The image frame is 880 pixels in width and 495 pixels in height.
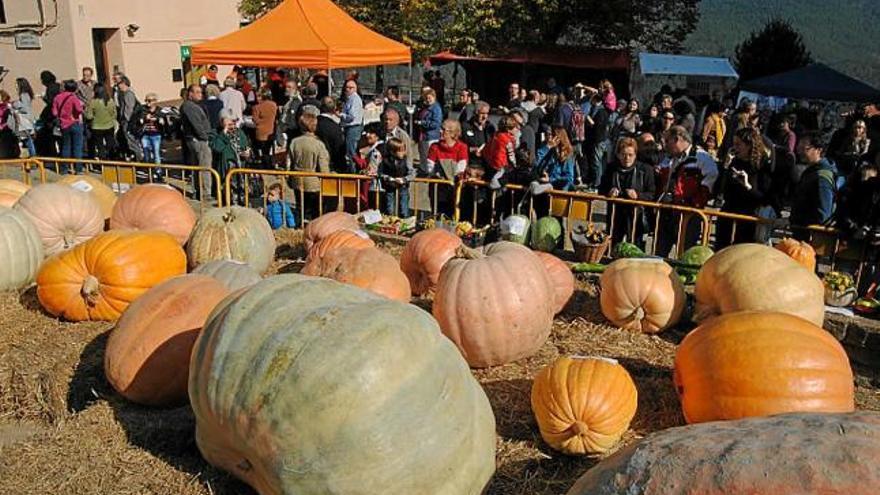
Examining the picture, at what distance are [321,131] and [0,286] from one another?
6442 mm

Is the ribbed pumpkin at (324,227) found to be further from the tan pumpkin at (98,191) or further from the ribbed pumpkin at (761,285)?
the ribbed pumpkin at (761,285)

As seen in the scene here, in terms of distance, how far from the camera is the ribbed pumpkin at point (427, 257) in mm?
6016

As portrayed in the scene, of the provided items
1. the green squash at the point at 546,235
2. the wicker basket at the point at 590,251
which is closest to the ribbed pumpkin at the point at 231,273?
the green squash at the point at 546,235

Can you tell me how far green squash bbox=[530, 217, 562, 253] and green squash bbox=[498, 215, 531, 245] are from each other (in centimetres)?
10

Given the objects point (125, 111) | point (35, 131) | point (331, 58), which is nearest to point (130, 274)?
point (331, 58)

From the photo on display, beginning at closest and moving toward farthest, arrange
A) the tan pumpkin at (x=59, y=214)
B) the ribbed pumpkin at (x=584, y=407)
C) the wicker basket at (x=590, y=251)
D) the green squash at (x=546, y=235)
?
1. the ribbed pumpkin at (x=584, y=407)
2. the tan pumpkin at (x=59, y=214)
3. the wicker basket at (x=590, y=251)
4. the green squash at (x=546, y=235)

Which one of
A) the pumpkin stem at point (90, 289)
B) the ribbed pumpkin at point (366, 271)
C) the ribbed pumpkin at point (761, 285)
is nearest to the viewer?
the ribbed pumpkin at point (761, 285)

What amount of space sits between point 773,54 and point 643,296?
72.6ft

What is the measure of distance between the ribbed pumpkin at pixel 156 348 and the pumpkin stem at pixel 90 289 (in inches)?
39.8

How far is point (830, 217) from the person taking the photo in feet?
24.1

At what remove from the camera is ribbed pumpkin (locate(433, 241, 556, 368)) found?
479cm

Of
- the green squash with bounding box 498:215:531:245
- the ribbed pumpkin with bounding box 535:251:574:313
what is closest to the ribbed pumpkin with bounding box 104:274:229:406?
the ribbed pumpkin with bounding box 535:251:574:313

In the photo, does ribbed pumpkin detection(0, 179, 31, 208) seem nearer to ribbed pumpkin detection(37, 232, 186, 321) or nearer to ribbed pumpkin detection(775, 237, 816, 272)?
ribbed pumpkin detection(37, 232, 186, 321)

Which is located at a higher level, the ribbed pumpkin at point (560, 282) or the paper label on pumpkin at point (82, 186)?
the paper label on pumpkin at point (82, 186)
